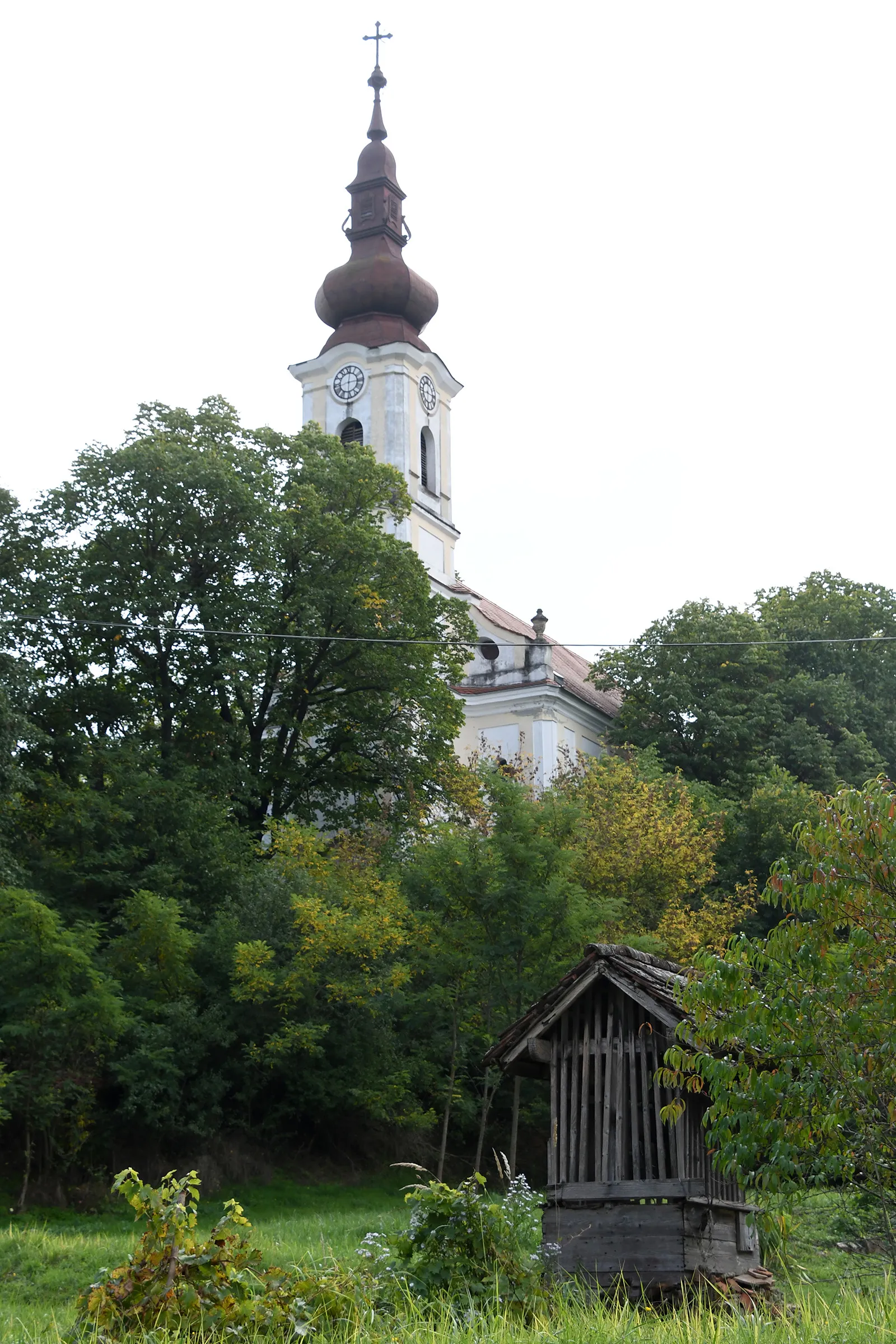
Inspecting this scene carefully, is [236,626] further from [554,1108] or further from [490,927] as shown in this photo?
[554,1108]

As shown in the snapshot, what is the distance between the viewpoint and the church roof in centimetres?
5234

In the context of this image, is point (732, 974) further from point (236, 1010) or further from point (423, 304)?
point (423, 304)

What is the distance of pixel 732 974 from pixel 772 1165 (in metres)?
1.39

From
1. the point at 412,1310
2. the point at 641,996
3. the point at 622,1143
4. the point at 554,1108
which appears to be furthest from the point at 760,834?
the point at 412,1310

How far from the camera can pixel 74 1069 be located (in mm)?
24562

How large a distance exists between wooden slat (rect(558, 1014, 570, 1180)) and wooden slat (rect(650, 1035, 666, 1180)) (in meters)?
0.94

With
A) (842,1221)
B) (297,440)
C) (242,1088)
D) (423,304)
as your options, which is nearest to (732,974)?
(842,1221)

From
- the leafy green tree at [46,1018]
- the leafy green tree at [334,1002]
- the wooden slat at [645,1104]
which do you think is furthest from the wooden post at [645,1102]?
the leafy green tree at [334,1002]

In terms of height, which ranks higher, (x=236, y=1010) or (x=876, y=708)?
(x=876, y=708)

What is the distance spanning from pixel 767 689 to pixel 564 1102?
108 feet

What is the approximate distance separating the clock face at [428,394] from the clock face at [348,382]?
231cm

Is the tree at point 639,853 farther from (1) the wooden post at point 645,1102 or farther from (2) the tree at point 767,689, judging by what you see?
(1) the wooden post at point 645,1102

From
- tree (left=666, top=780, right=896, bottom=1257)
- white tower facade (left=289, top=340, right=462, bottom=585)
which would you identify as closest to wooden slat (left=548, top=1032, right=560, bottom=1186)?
tree (left=666, top=780, right=896, bottom=1257)

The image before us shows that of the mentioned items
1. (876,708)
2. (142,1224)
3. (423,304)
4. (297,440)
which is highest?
(423,304)
